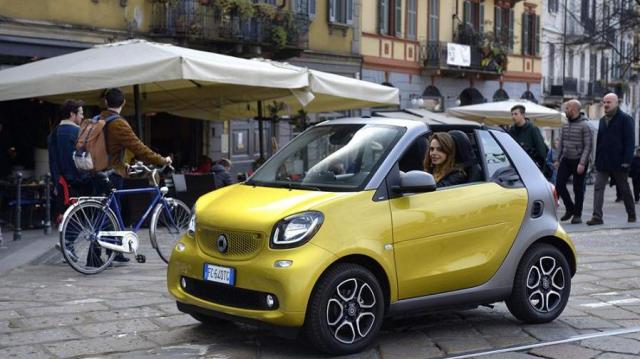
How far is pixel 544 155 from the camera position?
1405 cm

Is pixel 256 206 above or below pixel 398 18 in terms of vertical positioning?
below

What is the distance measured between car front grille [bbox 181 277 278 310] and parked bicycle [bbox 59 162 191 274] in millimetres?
3008

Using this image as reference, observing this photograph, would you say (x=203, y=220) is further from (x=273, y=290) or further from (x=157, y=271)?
(x=157, y=271)

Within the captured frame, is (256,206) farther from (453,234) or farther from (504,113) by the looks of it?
(504,113)

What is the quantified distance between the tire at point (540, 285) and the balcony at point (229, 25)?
15887mm

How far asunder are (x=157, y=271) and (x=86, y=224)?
2.85 feet

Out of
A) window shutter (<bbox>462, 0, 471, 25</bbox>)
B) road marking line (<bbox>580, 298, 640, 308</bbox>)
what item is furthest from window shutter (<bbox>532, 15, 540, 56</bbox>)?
road marking line (<bbox>580, 298, 640, 308</bbox>)

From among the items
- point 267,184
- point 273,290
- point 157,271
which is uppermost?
point 267,184

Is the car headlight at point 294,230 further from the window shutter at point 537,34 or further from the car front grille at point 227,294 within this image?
the window shutter at point 537,34

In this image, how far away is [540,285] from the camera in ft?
23.6

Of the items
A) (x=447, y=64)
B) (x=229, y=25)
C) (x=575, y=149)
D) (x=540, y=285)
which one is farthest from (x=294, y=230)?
(x=447, y=64)

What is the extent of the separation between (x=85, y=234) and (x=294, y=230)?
390 cm

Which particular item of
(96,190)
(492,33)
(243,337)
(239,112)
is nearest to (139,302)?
(243,337)

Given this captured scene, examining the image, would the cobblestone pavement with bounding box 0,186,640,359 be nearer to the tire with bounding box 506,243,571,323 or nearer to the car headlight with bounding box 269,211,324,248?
the tire with bounding box 506,243,571,323
